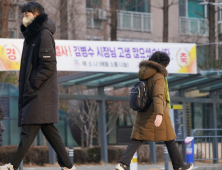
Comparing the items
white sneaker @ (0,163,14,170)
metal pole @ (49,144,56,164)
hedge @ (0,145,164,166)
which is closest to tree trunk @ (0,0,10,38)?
hedge @ (0,145,164,166)

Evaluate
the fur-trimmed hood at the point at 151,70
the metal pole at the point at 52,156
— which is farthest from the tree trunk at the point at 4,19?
the fur-trimmed hood at the point at 151,70

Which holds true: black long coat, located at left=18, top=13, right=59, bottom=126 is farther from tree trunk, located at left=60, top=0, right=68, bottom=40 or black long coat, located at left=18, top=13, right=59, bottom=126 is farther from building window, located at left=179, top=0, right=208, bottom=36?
building window, located at left=179, top=0, right=208, bottom=36

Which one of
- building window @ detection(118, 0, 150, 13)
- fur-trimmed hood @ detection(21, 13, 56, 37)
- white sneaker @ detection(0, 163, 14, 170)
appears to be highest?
building window @ detection(118, 0, 150, 13)

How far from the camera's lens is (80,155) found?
14953 mm

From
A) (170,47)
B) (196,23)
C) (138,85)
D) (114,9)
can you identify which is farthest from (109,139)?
(138,85)

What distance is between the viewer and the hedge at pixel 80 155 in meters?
13.8

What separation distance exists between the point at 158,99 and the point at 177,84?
8.47 meters

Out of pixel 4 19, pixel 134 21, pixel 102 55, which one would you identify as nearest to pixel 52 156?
pixel 102 55

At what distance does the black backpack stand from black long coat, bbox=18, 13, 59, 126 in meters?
1.36

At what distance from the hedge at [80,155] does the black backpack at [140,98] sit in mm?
7744

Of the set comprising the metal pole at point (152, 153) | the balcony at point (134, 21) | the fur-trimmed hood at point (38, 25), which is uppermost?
the balcony at point (134, 21)

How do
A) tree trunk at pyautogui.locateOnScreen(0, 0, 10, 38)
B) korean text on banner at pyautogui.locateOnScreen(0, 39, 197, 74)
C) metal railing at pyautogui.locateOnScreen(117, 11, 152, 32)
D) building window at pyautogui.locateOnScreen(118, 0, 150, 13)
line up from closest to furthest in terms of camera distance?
korean text on banner at pyautogui.locateOnScreen(0, 39, 197, 74), tree trunk at pyautogui.locateOnScreen(0, 0, 10, 38), building window at pyautogui.locateOnScreen(118, 0, 150, 13), metal railing at pyautogui.locateOnScreen(117, 11, 152, 32)

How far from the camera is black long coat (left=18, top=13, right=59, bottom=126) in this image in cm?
561

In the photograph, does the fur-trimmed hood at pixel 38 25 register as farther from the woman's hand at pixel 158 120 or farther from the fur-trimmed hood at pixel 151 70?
the woman's hand at pixel 158 120
